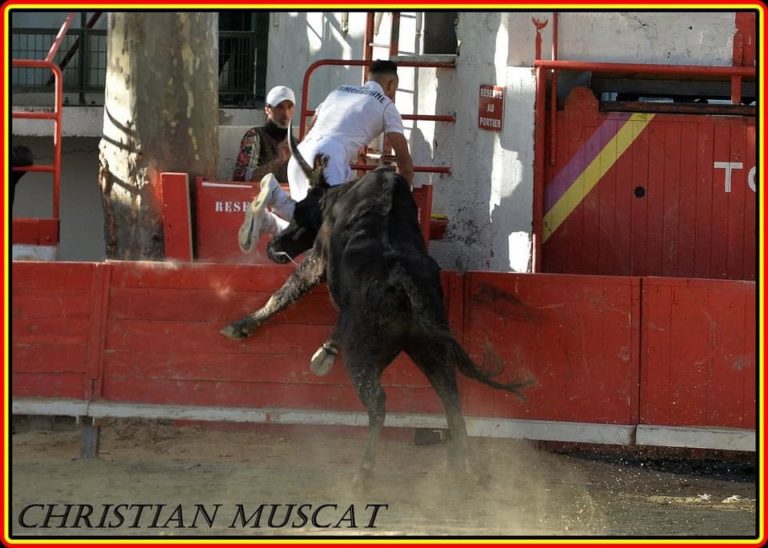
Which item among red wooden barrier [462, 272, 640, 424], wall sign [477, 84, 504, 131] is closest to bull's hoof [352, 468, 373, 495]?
red wooden barrier [462, 272, 640, 424]

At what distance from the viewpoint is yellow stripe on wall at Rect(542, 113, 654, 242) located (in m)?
8.86

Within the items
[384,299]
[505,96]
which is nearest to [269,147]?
[505,96]

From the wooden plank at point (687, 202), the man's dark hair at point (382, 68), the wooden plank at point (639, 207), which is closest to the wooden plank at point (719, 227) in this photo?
the wooden plank at point (687, 202)

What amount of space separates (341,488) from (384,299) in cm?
114

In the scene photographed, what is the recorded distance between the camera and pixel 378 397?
620 cm

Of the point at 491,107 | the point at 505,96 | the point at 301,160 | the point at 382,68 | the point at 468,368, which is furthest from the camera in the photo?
the point at 491,107

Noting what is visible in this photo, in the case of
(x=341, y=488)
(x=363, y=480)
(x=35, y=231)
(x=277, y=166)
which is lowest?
(x=341, y=488)

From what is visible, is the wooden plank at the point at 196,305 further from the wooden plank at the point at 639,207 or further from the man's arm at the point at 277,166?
the wooden plank at the point at 639,207

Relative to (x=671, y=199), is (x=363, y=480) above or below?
below

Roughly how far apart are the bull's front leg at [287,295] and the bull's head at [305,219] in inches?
4.5

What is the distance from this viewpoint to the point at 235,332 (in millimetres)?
7191

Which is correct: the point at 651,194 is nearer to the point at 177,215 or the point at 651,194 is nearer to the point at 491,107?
the point at 491,107

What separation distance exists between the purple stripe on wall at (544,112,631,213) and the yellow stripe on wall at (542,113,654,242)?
22 millimetres

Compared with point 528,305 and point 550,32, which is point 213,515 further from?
point 550,32
